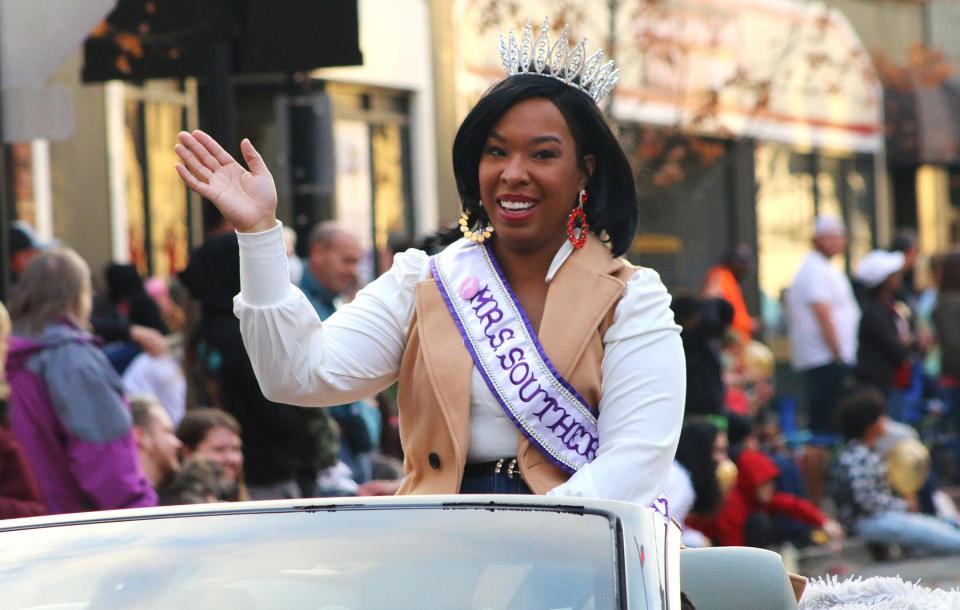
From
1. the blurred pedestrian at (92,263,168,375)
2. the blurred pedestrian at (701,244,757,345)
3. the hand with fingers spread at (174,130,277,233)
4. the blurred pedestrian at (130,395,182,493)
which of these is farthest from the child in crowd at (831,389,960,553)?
the hand with fingers spread at (174,130,277,233)

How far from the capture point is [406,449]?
164 inches


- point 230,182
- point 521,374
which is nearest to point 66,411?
point 230,182

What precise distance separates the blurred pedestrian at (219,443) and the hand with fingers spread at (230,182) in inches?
138

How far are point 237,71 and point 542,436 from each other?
5.22 m

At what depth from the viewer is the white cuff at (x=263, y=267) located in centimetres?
397

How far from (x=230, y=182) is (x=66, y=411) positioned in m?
3.20

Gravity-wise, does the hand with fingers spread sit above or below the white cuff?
above

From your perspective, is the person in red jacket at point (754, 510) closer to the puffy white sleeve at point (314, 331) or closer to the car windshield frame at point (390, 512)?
the puffy white sleeve at point (314, 331)

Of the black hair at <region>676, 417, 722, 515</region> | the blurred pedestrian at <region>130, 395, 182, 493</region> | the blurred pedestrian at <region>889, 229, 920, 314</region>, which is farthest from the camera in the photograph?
the blurred pedestrian at <region>889, 229, 920, 314</region>

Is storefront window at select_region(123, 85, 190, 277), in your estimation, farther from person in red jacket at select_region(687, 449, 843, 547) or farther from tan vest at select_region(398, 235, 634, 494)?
tan vest at select_region(398, 235, 634, 494)

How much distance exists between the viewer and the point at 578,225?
434cm

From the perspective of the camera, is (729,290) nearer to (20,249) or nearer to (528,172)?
(20,249)

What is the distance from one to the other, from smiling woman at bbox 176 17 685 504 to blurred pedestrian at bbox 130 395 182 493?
359 cm

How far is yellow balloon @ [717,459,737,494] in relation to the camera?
1034 cm
